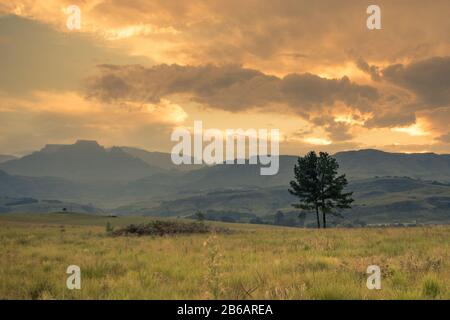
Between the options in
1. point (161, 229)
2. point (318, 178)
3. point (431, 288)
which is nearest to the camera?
point (431, 288)

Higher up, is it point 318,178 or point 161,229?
point 318,178

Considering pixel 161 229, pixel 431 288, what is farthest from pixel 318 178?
pixel 431 288

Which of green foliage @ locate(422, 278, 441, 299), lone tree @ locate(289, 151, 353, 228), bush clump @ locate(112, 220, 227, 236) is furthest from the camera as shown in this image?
lone tree @ locate(289, 151, 353, 228)

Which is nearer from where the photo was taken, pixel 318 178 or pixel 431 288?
pixel 431 288

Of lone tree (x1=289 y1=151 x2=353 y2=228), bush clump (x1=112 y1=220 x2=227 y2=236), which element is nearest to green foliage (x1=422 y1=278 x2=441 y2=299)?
bush clump (x1=112 y1=220 x2=227 y2=236)

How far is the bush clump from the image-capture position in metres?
34.7

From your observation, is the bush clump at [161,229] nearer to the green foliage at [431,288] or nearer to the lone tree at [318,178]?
the green foliage at [431,288]

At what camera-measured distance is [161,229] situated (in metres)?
36.4

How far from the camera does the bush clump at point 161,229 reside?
34713 millimetres

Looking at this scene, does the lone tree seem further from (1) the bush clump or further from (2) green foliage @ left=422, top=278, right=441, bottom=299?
(2) green foliage @ left=422, top=278, right=441, bottom=299

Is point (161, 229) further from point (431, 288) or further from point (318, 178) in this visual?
point (318, 178)
